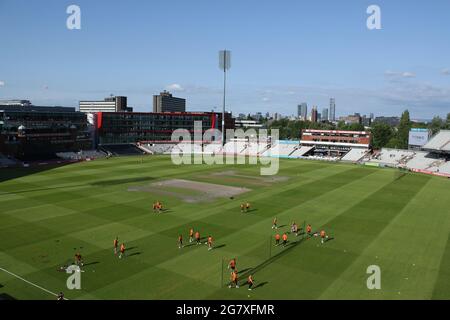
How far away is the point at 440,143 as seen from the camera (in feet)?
310

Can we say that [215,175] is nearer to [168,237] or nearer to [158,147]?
[168,237]

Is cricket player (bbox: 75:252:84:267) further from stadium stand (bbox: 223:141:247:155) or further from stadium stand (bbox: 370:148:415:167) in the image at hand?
stadium stand (bbox: 223:141:247:155)

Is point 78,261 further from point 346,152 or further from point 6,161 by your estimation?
point 346,152

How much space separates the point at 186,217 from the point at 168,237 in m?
6.90

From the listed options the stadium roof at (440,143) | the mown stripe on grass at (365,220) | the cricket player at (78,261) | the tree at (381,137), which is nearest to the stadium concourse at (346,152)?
the stadium roof at (440,143)

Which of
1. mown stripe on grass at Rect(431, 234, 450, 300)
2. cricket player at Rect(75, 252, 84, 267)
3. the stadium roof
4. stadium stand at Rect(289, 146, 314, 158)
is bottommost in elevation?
mown stripe on grass at Rect(431, 234, 450, 300)

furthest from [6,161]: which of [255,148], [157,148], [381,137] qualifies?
[381,137]

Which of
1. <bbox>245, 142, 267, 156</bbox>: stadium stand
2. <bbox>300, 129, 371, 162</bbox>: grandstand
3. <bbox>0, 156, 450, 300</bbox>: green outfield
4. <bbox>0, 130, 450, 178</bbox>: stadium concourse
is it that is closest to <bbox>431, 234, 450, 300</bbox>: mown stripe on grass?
<bbox>0, 156, 450, 300</bbox>: green outfield

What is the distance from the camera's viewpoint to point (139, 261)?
2903 centimetres

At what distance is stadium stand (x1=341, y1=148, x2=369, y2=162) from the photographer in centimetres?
10971

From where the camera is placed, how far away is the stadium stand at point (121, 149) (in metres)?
114

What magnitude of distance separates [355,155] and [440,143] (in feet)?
78.0

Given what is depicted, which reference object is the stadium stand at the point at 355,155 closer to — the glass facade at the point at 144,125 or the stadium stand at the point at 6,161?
the glass facade at the point at 144,125

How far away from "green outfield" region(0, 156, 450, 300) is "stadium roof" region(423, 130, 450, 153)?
103ft
